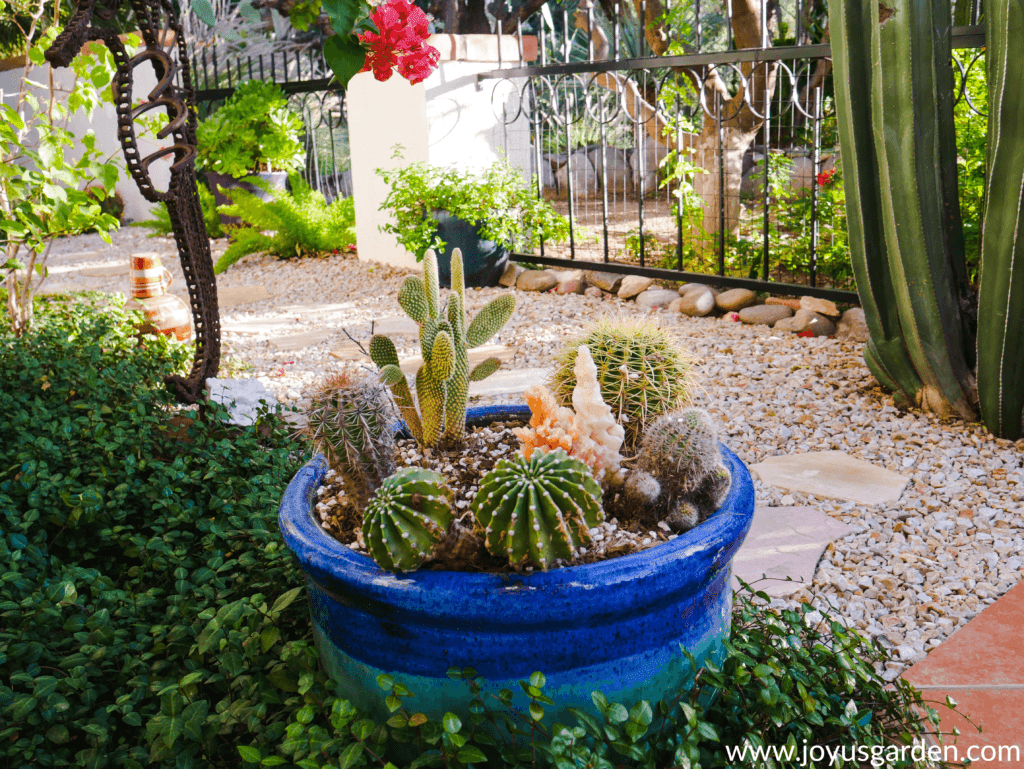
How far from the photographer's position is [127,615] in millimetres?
1610

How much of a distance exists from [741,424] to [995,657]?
1.52 meters

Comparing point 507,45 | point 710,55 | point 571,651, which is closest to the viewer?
point 571,651

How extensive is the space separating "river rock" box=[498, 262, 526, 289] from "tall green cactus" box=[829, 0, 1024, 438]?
10.2ft

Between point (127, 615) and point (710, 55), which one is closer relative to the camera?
point (127, 615)

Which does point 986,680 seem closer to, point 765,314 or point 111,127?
point 765,314

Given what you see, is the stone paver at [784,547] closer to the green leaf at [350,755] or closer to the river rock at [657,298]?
the green leaf at [350,755]

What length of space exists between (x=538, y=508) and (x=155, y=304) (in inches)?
133

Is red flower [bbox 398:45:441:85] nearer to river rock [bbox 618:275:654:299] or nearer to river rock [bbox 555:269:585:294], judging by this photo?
river rock [bbox 618:275:654:299]

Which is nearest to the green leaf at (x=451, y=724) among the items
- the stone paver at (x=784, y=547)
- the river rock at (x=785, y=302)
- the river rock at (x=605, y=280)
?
the stone paver at (x=784, y=547)

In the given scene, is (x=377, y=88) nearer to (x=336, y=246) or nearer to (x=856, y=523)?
→ (x=336, y=246)

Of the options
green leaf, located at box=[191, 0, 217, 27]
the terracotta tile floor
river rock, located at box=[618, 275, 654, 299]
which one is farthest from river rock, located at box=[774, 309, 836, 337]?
green leaf, located at box=[191, 0, 217, 27]

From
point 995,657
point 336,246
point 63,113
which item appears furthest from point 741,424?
point 336,246

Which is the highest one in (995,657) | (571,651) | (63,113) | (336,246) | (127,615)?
(63,113)

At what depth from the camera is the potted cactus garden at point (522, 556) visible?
1.05m
